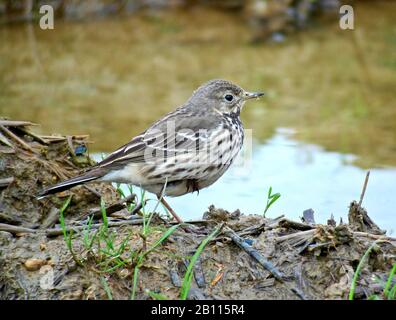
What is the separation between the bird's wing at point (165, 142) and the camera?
6605mm

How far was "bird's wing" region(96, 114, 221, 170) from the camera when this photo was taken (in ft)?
21.7

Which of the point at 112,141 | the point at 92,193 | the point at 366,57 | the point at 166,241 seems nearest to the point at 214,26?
the point at 366,57

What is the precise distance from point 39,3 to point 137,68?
211 cm

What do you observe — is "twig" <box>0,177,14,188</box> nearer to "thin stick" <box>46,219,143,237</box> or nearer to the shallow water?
"thin stick" <box>46,219,143,237</box>

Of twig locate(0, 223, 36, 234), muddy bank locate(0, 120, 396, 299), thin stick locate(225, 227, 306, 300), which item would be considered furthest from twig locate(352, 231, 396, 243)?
twig locate(0, 223, 36, 234)

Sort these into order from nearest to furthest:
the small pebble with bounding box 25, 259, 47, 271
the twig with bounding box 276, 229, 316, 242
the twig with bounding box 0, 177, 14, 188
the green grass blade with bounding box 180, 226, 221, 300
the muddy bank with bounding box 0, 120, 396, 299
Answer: the green grass blade with bounding box 180, 226, 221, 300 < the muddy bank with bounding box 0, 120, 396, 299 < the small pebble with bounding box 25, 259, 47, 271 < the twig with bounding box 276, 229, 316, 242 < the twig with bounding box 0, 177, 14, 188

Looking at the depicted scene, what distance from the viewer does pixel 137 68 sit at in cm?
1231

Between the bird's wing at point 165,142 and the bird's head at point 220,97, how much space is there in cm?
33

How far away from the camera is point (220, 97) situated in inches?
295

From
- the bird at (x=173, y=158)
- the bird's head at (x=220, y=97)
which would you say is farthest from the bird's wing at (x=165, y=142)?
the bird's head at (x=220, y=97)

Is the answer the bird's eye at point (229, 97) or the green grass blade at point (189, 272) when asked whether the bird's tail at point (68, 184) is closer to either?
the green grass blade at point (189, 272)

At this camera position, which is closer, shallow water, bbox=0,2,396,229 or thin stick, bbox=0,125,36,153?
thin stick, bbox=0,125,36,153

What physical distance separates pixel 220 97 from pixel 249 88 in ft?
13.1
